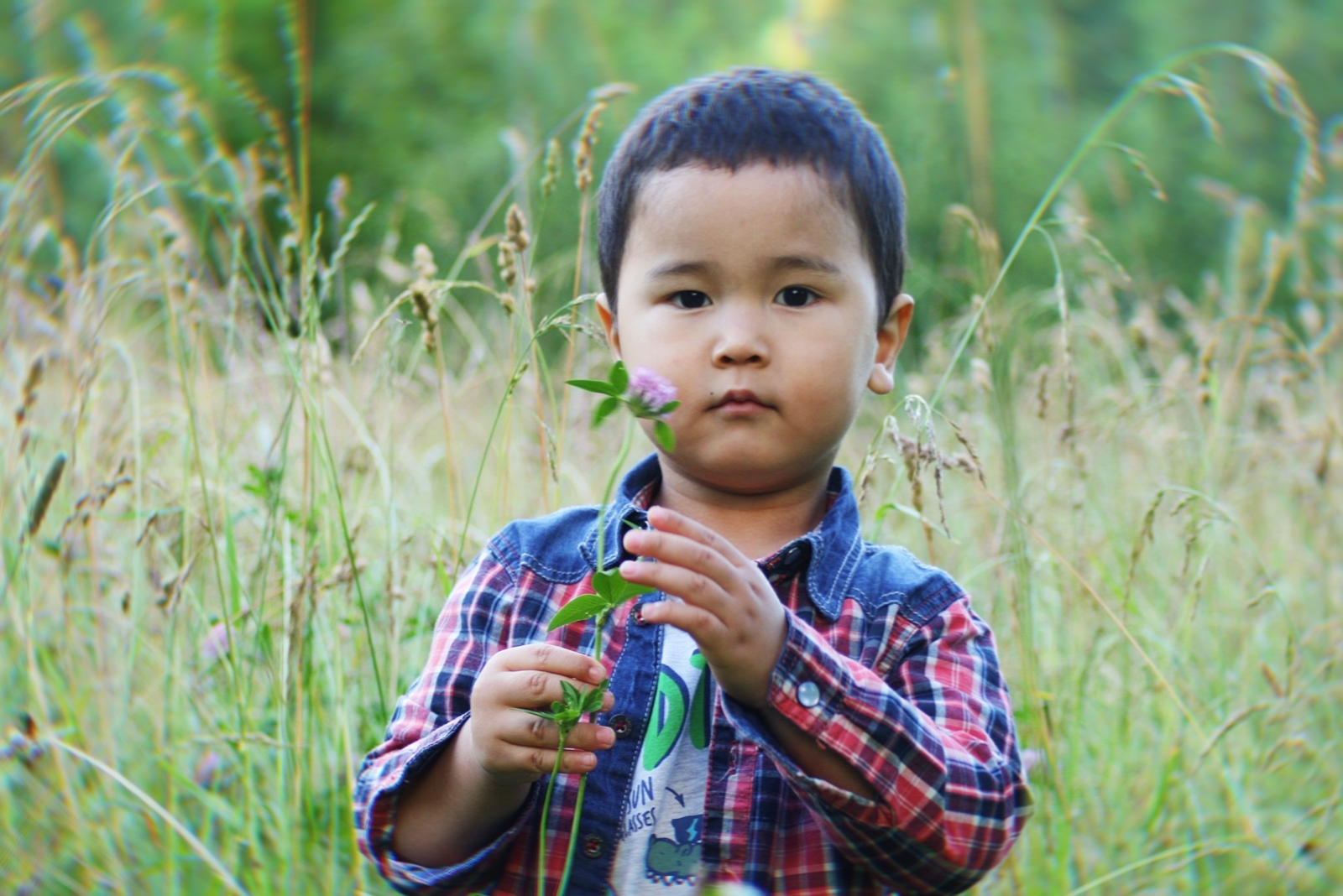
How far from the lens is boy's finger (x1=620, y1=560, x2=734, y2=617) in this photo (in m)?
0.80

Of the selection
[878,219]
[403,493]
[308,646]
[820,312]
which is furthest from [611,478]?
[403,493]

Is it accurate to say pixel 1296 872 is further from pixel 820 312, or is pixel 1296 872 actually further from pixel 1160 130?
pixel 1160 130

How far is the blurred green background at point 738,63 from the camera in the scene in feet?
24.6

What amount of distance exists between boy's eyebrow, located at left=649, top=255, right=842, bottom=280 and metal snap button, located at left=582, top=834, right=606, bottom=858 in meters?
0.53

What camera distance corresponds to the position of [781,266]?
1064 millimetres

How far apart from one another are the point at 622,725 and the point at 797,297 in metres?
0.44

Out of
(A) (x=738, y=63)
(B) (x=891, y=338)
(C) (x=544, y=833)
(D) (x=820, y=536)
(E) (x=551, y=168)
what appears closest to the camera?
(C) (x=544, y=833)

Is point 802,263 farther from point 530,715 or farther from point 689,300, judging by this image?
point 530,715

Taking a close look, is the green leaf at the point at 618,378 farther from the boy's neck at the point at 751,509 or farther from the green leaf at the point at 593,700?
the boy's neck at the point at 751,509

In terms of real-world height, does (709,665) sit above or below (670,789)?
above

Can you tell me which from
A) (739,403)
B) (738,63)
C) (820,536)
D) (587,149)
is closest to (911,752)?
(820,536)

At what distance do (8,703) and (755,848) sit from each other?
4.02 ft

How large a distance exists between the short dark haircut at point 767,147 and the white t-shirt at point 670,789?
A: 0.44 meters

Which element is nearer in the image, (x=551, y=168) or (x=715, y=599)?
(x=715, y=599)
